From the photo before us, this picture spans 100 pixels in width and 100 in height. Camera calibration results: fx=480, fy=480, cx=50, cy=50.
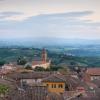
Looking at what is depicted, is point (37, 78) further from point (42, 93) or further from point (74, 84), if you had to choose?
point (42, 93)

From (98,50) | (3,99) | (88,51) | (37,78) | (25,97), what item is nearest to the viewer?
(25,97)

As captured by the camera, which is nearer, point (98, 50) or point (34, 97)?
point (34, 97)

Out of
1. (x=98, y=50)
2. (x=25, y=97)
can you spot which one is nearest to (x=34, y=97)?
(x=25, y=97)

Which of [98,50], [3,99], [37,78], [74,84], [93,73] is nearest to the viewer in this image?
[3,99]

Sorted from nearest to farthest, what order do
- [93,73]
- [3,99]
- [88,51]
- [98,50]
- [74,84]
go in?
1. [3,99]
2. [74,84]
3. [93,73]
4. [98,50]
5. [88,51]

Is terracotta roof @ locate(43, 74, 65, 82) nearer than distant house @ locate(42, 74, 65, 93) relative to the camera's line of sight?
No

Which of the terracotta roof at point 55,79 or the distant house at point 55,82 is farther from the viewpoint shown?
the terracotta roof at point 55,79

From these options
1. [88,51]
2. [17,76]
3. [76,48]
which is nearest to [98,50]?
[88,51]

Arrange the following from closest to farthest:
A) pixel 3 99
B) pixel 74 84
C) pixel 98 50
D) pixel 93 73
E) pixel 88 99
→ pixel 3 99
pixel 88 99
pixel 74 84
pixel 93 73
pixel 98 50

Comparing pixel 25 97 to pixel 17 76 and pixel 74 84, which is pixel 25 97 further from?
pixel 17 76
